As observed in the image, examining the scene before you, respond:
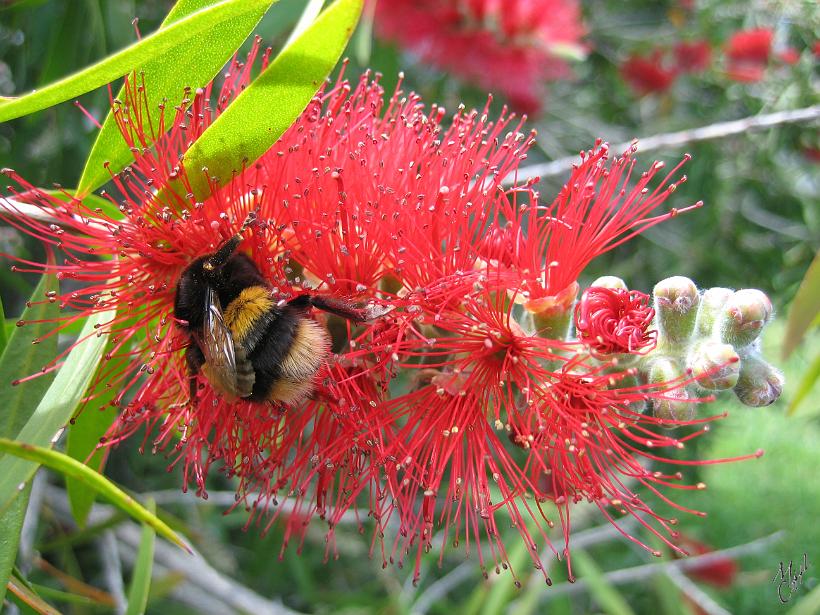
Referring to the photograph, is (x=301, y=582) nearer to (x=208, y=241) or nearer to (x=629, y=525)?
(x=629, y=525)

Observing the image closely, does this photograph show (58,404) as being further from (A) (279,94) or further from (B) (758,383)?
(B) (758,383)

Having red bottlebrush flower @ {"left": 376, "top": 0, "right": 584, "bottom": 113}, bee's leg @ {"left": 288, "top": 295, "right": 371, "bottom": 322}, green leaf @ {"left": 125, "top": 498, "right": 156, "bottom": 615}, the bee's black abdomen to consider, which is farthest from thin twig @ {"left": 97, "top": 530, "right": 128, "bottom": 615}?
red bottlebrush flower @ {"left": 376, "top": 0, "right": 584, "bottom": 113}

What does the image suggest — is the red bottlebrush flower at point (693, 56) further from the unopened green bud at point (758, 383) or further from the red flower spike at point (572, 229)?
the unopened green bud at point (758, 383)

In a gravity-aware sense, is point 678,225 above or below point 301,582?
above

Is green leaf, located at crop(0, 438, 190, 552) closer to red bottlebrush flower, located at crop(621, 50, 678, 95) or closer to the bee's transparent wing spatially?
the bee's transparent wing

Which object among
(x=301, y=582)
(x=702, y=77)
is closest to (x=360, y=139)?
(x=301, y=582)

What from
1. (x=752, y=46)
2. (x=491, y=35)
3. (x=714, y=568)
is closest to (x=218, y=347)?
(x=714, y=568)
